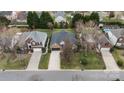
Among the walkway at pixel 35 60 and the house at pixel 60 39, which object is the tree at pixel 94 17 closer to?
the house at pixel 60 39

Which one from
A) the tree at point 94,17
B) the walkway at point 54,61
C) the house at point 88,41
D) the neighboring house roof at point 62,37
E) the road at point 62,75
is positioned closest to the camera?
the road at point 62,75

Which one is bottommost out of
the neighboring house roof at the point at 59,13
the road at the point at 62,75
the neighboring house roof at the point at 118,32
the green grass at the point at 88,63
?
the road at the point at 62,75

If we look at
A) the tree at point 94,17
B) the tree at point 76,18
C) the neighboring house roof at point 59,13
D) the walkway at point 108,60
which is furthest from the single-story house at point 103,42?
the neighboring house roof at point 59,13

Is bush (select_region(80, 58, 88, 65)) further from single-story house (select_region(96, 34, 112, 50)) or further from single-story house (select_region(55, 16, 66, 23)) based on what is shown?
single-story house (select_region(55, 16, 66, 23))

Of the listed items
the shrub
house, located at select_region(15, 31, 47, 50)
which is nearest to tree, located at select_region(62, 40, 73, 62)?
the shrub

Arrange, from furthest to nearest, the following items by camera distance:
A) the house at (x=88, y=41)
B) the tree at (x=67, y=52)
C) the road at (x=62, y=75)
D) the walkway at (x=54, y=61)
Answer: the house at (x=88, y=41) < the tree at (x=67, y=52) < the walkway at (x=54, y=61) < the road at (x=62, y=75)
